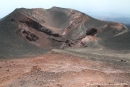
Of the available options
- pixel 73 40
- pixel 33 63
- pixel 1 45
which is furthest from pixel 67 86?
pixel 73 40

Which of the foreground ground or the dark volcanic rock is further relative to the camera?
the dark volcanic rock

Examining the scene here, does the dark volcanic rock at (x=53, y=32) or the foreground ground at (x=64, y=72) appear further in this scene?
the dark volcanic rock at (x=53, y=32)

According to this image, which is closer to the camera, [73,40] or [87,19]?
[73,40]

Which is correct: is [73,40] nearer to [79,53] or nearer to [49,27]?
[49,27]

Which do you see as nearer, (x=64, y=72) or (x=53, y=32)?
(x=64, y=72)
